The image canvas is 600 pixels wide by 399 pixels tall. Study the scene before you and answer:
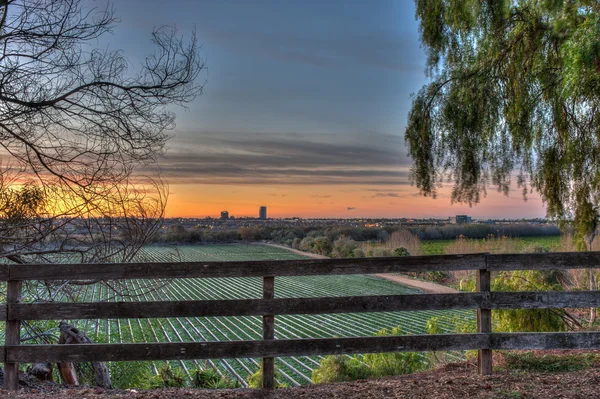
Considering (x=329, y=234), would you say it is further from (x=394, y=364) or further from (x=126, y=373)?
(x=394, y=364)

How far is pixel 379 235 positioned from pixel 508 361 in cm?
4853

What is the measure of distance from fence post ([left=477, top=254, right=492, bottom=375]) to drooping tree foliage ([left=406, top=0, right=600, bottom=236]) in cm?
411

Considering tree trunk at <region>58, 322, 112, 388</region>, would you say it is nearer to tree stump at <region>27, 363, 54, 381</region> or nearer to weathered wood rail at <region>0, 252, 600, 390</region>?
tree stump at <region>27, 363, 54, 381</region>

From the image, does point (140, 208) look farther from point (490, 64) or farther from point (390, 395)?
point (490, 64)

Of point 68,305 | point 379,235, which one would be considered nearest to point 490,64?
point 68,305

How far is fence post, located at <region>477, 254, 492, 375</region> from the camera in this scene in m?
5.58

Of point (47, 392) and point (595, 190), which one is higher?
point (595, 190)

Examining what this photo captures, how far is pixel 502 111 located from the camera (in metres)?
9.13

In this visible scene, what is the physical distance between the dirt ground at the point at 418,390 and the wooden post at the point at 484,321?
125 mm

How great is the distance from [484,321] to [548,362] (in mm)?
1791

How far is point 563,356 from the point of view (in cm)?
706

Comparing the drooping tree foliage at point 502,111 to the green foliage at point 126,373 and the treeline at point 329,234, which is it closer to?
the green foliage at point 126,373

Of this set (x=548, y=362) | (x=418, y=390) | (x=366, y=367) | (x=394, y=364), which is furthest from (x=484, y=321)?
(x=394, y=364)

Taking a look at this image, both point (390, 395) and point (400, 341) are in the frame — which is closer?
Result: point (390, 395)
